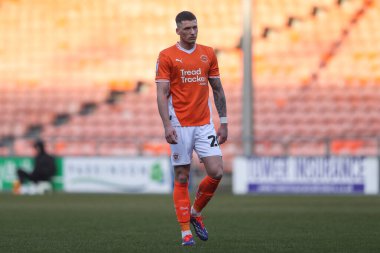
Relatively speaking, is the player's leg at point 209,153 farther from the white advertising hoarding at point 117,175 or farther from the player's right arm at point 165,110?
the white advertising hoarding at point 117,175

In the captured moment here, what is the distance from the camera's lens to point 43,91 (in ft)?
90.8

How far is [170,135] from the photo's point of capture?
795cm

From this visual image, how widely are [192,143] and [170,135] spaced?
0.36 meters

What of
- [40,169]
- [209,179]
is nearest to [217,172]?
[209,179]

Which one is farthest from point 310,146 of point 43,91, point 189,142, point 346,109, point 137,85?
point 189,142

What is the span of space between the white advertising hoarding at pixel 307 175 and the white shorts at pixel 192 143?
1208 centimetres

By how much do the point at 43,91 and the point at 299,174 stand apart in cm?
981

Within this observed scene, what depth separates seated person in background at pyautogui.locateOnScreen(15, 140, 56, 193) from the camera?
823 inches

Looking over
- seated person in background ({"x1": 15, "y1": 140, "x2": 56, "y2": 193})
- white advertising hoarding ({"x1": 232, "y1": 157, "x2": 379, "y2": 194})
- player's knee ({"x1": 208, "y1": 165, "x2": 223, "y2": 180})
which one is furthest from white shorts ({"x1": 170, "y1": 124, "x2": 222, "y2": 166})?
seated person in background ({"x1": 15, "y1": 140, "x2": 56, "y2": 193})

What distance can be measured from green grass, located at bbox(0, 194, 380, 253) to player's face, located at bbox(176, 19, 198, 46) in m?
1.68

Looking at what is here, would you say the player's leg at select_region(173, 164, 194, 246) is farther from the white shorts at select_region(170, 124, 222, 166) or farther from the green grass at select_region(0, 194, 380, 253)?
the green grass at select_region(0, 194, 380, 253)

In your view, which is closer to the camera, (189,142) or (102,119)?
(189,142)

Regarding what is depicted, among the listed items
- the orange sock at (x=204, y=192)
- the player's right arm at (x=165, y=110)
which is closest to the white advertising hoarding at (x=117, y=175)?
the orange sock at (x=204, y=192)

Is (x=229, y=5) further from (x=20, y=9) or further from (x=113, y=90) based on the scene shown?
(x=20, y=9)
